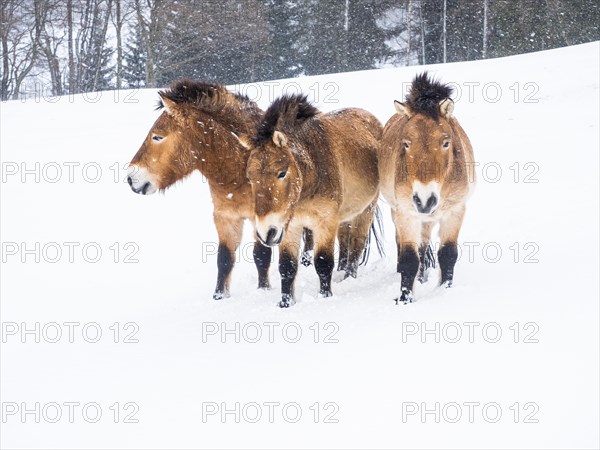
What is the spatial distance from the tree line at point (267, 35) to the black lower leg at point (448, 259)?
21.9 m

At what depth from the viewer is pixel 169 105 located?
6.73m

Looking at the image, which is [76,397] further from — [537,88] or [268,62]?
[268,62]

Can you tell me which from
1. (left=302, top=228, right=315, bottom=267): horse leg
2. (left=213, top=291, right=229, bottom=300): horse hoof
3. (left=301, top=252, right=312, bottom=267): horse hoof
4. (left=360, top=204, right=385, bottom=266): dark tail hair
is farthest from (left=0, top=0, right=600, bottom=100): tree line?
(left=213, top=291, right=229, bottom=300): horse hoof

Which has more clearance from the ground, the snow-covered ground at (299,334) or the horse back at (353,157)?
the horse back at (353,157)

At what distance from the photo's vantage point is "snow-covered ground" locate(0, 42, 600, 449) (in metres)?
3.67

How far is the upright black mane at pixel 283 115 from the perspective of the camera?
588cm

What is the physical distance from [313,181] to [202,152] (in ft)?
4.35

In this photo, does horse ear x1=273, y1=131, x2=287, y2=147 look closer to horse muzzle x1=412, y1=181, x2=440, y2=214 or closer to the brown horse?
the brown horse

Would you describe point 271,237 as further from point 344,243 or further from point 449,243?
point 344,243
